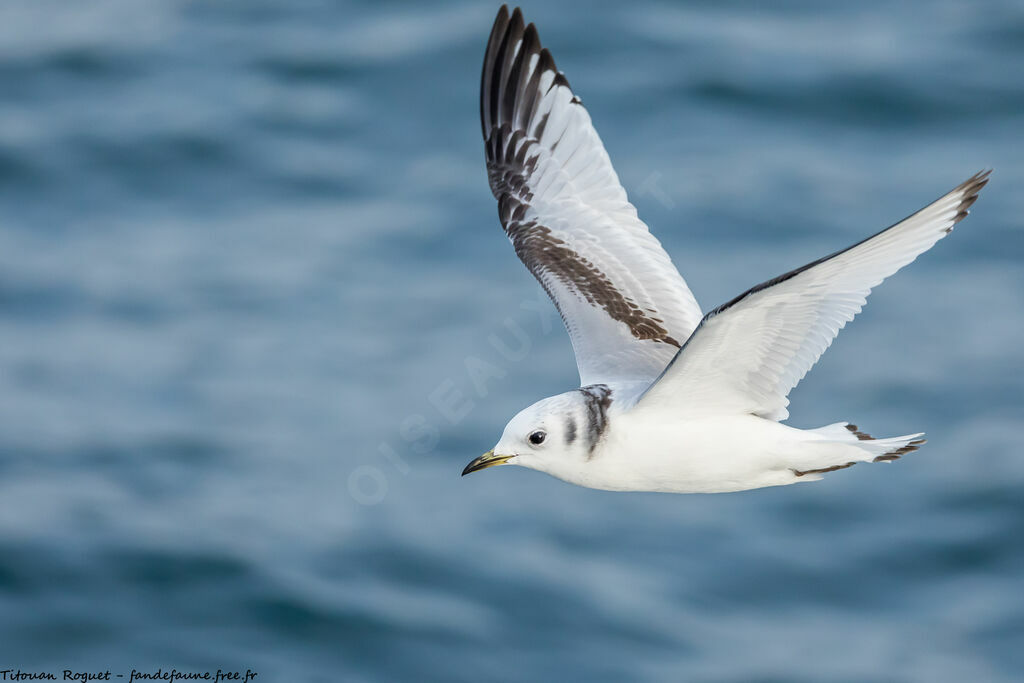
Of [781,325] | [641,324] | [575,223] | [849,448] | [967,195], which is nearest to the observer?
[967,195]

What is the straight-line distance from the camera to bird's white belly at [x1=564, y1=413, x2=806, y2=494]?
7.90 metres

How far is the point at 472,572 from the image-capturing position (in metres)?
14.1

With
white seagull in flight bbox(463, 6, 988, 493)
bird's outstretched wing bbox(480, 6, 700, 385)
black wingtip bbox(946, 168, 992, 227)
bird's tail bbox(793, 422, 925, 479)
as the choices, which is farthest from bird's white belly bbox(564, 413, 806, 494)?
black wingtip bbox(946, 168, 992, 227)

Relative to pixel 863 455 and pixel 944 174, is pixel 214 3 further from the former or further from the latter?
pixel 863 455

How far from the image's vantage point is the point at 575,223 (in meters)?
9.72

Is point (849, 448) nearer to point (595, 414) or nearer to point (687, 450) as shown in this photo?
point (687, 450)

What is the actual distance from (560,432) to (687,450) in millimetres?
659

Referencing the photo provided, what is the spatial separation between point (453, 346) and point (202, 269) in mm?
3249

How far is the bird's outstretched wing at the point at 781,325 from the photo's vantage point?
23.0ft

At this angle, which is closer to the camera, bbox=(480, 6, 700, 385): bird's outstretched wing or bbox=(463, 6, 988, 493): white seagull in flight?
bbox=(463, 6, 988, 493): white seagull in flight

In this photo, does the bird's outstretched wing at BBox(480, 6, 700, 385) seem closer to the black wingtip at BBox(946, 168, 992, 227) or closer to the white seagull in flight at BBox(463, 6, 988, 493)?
the white seagull in flight at BBox(463, 6, 988, 493)

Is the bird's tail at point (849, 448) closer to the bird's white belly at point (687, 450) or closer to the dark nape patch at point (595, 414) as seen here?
the bird's white belly at point (687, 450)

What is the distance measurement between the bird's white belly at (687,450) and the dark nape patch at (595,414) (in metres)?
0.05

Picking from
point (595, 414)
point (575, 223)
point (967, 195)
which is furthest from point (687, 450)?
point (575, 223)
